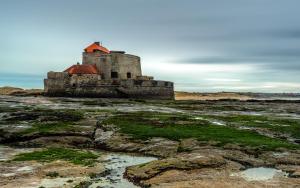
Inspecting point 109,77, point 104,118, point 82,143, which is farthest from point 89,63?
point 82,143

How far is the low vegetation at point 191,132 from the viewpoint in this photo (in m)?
22.9

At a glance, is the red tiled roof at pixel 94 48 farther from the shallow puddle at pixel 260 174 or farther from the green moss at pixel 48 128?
the shallow puddle at pixel 260 174

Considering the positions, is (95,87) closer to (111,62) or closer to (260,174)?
(111,62)

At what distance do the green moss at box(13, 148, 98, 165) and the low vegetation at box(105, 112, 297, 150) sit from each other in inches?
193

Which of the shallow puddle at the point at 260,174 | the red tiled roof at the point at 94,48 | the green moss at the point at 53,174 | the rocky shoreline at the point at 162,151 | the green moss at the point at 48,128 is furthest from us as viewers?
the red tiled roof at the point at 94,48

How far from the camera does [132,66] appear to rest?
78750 mm

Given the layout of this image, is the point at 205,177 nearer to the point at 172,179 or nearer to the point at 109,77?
the point at 172,179

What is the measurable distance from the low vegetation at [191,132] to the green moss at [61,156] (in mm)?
4909

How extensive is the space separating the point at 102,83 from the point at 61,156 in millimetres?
49400

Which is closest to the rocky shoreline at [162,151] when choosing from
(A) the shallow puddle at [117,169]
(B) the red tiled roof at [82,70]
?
(A) the shallow puddle at [117,169]

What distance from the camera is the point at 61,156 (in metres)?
20.3

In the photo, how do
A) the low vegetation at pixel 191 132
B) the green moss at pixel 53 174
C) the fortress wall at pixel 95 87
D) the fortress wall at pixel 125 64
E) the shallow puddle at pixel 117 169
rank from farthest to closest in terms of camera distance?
1. the fortress wall at pixel 125 64
2. the fortress wall at pixel 95 87
3. the low vegetation at pixel 191 132
4. the green moss at pixel 53 174
5. the shallow puddle at pixel 117 169

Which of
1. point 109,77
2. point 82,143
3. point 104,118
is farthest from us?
point 109,77

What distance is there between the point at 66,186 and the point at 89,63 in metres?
63.7
